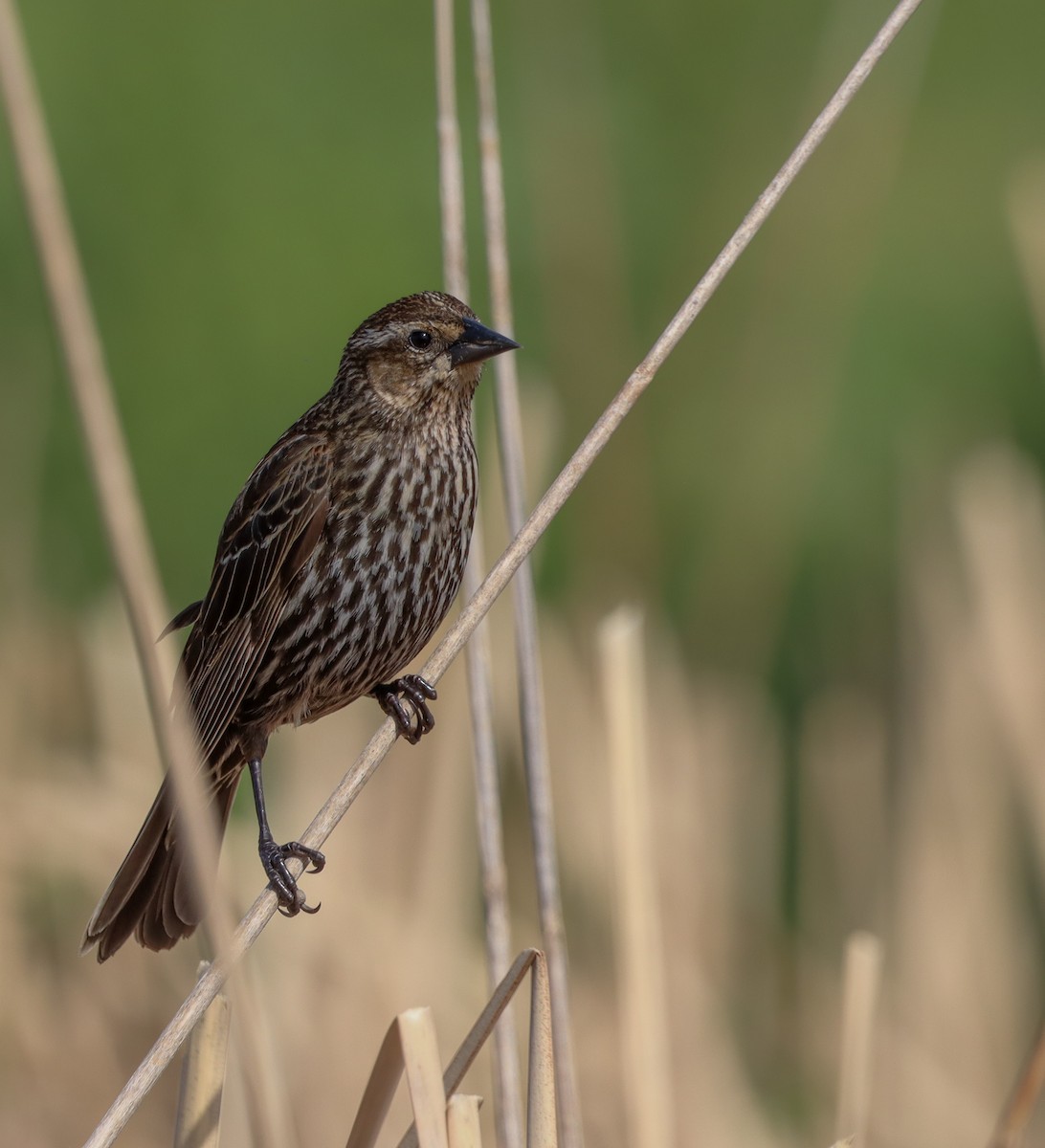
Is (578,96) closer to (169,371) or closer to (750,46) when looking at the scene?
(169,371)

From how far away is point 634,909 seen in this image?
2.68 m

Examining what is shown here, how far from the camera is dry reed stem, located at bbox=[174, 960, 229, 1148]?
210 centimetres

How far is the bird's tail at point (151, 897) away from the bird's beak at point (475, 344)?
876 millimetres

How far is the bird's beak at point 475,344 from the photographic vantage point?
2926 mm

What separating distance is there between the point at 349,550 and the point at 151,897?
659 millimetres

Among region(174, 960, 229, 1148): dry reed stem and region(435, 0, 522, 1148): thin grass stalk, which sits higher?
region(435, 0, 522, 1148): thin grass stalk

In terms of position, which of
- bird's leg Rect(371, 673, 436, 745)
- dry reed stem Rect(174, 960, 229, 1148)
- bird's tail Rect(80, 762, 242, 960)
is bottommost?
dry reed stem Rect(174, 960, 229, 1148)

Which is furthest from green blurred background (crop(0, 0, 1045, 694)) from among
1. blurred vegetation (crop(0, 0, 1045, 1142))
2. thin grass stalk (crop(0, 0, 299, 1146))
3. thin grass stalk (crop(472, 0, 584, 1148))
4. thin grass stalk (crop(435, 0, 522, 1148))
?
thin grass stalk (crop(0, 0, 299, 1146))

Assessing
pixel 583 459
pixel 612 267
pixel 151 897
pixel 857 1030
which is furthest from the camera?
pixel 612 267

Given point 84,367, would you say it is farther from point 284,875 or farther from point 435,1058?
point 284,875

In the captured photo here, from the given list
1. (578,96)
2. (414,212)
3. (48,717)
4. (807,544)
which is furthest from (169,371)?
(48,717)

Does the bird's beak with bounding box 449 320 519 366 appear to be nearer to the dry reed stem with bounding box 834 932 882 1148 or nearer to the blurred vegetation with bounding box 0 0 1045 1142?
the blurred vegetation with bounding box 0 0 1045 1142

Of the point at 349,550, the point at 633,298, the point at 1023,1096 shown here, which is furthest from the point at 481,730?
the point at 633,298

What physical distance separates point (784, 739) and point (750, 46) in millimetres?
5117
